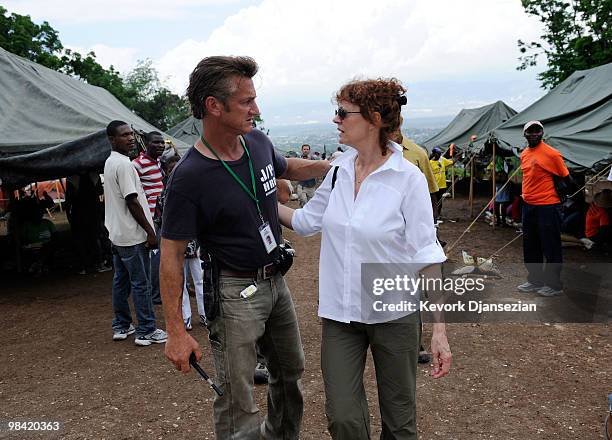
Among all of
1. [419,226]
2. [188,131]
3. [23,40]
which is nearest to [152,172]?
[419,226]

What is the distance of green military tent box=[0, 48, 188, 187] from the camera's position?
7070mm

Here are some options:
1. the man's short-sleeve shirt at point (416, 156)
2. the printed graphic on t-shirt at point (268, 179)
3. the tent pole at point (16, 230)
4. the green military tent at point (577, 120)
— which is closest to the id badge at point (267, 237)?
the printed graphic on t-shirt at point (268, 179)

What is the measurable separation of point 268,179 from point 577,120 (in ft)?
29.9

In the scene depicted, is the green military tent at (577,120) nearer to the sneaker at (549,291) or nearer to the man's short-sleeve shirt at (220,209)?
the sneaker at (549,291)

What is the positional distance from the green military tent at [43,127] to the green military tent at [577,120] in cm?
713

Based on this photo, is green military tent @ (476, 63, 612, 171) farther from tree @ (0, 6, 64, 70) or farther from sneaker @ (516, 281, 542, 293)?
tree @ (0, 6, 64, 70)

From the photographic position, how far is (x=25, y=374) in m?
5.04

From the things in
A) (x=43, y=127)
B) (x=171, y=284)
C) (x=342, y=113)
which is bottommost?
(x=171, y=284)

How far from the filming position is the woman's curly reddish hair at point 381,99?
258 centimetres

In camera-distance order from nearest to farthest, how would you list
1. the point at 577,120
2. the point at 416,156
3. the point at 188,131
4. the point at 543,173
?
the point at 416,156
the point at 543,173
the point at 577,120
the point at 188,131

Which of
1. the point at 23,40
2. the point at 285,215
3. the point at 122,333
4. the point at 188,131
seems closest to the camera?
the point at 285,215

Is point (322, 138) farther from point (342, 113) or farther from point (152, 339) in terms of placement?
point (342, 113)

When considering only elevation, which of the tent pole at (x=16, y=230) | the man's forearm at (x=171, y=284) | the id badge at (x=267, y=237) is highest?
the id badge at (x=267, y=237)

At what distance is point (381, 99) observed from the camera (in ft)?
8.50
